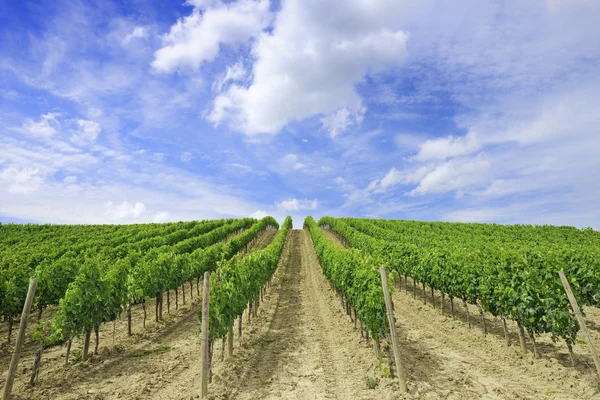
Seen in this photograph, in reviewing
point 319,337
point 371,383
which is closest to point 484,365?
point 371,383

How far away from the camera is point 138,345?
13570 millimetres

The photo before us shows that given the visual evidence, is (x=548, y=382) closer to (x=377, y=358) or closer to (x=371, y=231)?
(x=377, y=358)

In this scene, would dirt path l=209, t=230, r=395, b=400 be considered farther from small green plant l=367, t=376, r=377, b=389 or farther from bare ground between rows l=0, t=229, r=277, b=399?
bare ground between rows l=0, t=229, r=277, b=399

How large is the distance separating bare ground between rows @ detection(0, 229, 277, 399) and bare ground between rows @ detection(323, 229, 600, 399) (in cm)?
805

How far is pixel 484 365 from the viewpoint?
11078 millimetres

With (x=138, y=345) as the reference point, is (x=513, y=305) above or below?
above

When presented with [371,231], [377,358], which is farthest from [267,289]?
[371,231]

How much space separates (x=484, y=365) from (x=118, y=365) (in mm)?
12632

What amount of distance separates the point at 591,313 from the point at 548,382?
12321 mm

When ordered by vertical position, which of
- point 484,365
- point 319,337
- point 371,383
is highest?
point 319,337

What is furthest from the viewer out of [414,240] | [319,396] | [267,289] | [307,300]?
[414,240]

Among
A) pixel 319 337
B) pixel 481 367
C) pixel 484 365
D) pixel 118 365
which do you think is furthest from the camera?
pixel 319 337

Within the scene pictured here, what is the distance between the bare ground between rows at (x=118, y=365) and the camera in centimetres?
955

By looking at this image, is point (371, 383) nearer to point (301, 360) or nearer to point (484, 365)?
point (301, 360)
